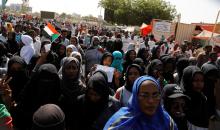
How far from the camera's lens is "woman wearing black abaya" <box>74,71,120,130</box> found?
394cm

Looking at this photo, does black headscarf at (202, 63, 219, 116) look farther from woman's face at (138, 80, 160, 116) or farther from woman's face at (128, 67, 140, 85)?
woman's face at (138, 80, 160, 116)

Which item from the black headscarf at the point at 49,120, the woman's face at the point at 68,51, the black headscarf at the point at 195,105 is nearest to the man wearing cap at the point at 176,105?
the black headscarf at the point at 195,105

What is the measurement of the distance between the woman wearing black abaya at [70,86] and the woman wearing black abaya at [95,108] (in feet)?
0.70

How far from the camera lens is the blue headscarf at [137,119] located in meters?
3.03

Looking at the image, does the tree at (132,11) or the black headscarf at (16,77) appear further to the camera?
the tree at (132,11)

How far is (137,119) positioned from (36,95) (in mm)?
1727

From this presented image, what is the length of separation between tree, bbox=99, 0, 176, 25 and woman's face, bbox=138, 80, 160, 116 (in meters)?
44.1

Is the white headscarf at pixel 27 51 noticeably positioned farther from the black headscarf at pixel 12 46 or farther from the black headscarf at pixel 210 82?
the black headscarf at pixel 210 82

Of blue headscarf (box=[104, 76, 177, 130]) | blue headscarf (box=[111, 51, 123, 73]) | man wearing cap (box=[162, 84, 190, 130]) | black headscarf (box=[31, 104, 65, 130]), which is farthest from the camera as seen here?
blue headscarf (box=[111, 51, 123, 73])

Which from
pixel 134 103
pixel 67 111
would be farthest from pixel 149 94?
pixel 67 111

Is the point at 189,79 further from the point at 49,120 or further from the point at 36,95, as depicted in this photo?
the point at 49,120

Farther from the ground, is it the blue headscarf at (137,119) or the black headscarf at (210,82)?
the blue headscarf at (137,119)

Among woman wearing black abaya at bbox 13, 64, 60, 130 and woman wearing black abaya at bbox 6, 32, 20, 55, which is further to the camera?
woman wearing black abaya at bbox 6, 32, 20, 55

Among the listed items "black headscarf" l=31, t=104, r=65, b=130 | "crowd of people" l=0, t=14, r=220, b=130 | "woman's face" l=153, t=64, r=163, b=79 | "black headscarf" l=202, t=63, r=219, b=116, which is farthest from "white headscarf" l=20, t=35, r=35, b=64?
"black headscarf" l=31, t=104, r=65, b=130
